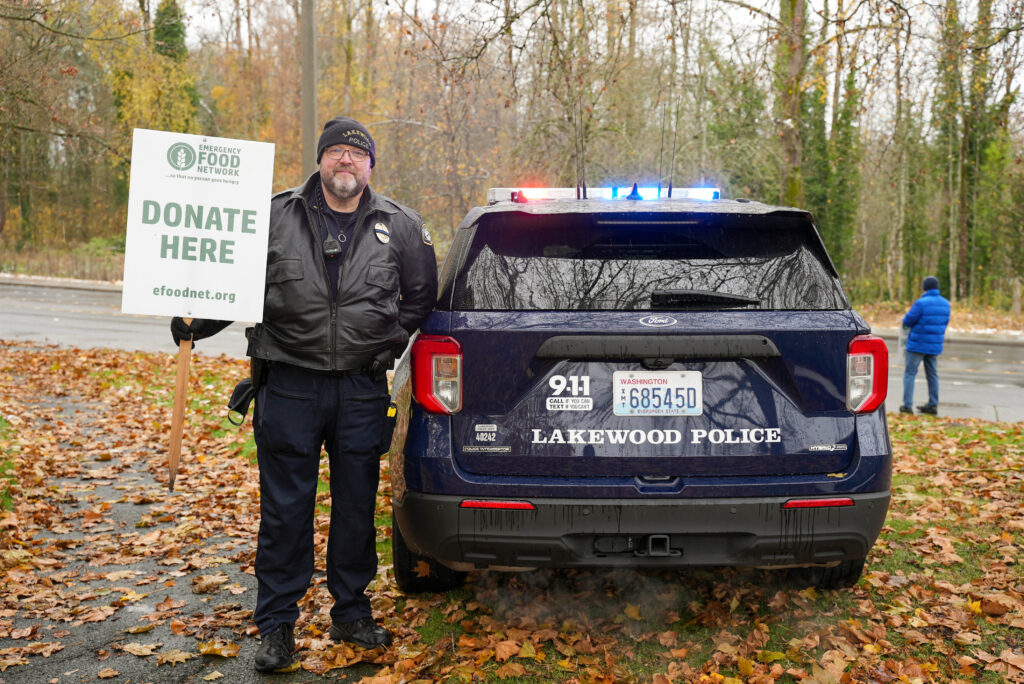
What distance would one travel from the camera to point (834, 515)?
3244 mm

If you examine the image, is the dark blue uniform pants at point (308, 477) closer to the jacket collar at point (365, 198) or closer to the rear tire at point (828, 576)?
the jacket collar at point (365, 198)

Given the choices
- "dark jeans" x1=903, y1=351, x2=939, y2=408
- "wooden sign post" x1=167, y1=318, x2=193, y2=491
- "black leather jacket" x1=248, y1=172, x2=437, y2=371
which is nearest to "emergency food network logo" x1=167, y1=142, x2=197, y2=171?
"black leather jacket" x1=248, y1=172, x2=437, y2=371

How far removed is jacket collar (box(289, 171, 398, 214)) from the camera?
3689 mm

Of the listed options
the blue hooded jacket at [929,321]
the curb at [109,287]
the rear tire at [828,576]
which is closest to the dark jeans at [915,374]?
the blue hooded jacket at [929,321]

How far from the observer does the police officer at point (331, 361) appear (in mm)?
3568

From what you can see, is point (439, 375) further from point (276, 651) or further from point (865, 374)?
point (865, 374)

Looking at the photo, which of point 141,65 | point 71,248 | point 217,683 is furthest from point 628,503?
point 71,248

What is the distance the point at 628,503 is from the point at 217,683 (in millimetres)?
1699

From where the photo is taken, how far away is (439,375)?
3291mm

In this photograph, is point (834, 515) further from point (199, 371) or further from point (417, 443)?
point (199, 371)

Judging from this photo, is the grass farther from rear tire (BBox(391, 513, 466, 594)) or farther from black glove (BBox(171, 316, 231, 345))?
rear tire (BBox(391, 513, 466, 594))

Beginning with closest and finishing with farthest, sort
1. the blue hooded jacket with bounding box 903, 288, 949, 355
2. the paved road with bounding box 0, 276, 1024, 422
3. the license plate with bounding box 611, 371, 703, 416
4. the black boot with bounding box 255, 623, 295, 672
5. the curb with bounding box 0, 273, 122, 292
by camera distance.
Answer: the license plate with bounding box 611, 371, 703, 416, the black boot with bounding box 255, 623, 295, 672, the blue hooded jacket with bounding box 903, 288, 949, 355, the paved road with bounding box 0, 276, 1024, 422, the curb with bounding box 0, 273, 122, 292

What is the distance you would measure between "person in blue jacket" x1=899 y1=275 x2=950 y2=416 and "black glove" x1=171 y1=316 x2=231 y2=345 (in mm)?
10050

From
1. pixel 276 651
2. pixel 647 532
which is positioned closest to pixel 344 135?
pixel 647 532
